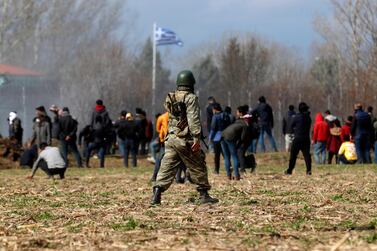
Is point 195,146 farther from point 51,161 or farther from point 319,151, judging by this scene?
point 319,151

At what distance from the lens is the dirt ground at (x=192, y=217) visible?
9.40 m

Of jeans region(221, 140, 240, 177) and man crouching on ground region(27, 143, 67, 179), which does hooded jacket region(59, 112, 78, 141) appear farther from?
jeans region(221, 140, 240, 177)

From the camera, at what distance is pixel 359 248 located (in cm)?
874


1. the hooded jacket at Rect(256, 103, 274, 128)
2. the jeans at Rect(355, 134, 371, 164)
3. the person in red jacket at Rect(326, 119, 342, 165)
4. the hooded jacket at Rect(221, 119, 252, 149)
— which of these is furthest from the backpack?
the hooded jacket at Rect(256, 103, 274, 128)

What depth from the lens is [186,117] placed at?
13.6 meters

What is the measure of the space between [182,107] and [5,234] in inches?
154

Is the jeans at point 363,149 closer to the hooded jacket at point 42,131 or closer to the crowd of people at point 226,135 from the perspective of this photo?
the crowd of people at point 226,135

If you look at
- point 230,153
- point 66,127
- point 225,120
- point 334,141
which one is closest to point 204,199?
point 230,153

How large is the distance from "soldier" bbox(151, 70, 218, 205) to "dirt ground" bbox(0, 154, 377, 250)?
0.35 metres

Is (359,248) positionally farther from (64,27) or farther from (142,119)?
(64,27)

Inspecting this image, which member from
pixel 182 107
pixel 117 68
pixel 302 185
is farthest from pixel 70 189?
pixel 117 68

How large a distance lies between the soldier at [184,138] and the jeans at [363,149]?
52.7 ft

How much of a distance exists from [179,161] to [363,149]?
55.0 ft

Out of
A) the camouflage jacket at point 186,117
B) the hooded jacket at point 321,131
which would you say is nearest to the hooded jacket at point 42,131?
the hooded jacket at point 321,131
